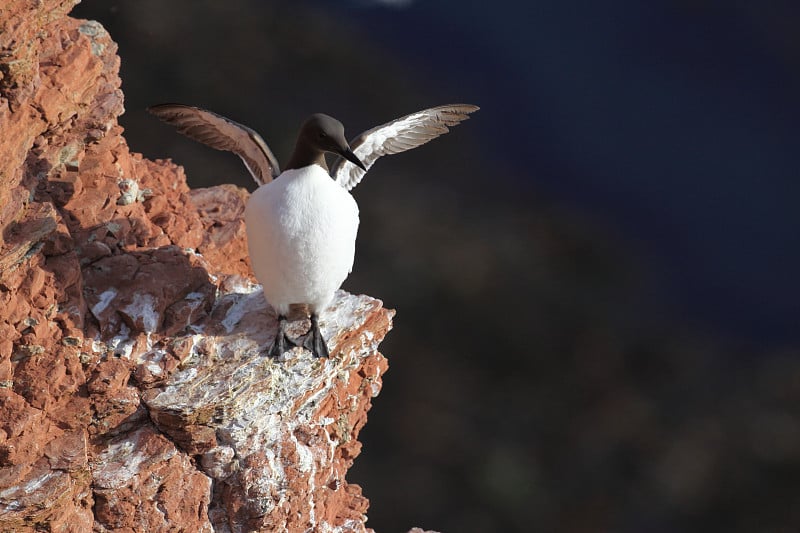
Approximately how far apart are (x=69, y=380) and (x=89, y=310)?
0.48 meters

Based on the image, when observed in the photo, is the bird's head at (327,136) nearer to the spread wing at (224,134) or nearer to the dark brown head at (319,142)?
the dark brown head at (319,142)

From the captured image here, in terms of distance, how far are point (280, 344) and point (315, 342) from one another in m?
0.19

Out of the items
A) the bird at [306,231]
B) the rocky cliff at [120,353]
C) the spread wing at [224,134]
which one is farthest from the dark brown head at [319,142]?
the rocky cliff at [120,353]

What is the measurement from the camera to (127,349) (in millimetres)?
5059

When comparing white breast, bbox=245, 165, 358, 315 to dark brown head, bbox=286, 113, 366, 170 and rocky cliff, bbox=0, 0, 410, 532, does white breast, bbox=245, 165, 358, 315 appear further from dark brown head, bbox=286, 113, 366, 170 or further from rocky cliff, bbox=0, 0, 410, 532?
rocky cliff, bbox=0, 0, 410, 532

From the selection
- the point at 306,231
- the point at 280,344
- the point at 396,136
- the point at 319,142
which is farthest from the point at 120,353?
the point at 396,136

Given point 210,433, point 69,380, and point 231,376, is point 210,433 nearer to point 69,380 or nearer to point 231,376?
point 231,376

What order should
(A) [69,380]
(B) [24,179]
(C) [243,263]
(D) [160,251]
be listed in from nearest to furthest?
(A) [69,380] → (B) [24,179] → (D) [160,251] → (C) [243,263]

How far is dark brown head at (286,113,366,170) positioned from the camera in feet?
17.4

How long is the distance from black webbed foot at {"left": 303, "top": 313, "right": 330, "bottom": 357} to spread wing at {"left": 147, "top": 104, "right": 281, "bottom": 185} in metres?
0.99

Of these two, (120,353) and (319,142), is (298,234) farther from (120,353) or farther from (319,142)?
(120,353)

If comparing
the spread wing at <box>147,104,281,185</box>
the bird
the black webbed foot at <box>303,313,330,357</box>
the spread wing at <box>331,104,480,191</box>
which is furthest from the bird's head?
the black webbed foot at <box>303,313,330,357</box>

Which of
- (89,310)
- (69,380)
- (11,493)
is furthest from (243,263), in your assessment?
(11,493)

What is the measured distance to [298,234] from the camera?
5.31 meters
